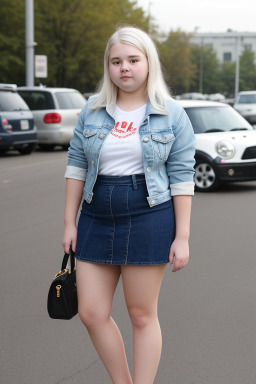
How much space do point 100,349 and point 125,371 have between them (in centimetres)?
16

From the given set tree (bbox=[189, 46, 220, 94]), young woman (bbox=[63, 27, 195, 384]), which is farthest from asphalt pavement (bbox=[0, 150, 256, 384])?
tree (bbox=[189, 46, 220, 94])

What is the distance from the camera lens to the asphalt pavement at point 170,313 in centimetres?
394

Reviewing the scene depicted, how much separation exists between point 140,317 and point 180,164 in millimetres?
664

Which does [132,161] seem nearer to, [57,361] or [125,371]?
[125,371]

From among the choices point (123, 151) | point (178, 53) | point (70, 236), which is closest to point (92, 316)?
point (70, 236)

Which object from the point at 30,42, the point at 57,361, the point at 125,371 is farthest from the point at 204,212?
the point at 30,42

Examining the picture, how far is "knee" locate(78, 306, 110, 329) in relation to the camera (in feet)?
10.3

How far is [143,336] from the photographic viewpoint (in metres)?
3.22

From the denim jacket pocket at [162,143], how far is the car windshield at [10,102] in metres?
15.8

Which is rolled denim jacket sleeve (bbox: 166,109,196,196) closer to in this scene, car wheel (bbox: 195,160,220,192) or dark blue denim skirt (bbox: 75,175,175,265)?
dark blue denim skirt (bbox: 75,175,175,265)

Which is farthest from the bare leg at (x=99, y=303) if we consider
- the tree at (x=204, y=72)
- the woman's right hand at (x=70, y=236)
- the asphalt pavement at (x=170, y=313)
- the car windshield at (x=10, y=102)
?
the tree at (x=204, y=72)

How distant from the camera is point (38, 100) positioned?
67.9 ft

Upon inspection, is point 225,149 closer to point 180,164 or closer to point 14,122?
point 14,122

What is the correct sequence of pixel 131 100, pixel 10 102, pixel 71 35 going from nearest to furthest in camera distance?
pixel 131 100 → pixel 10 102 → pixel 71 35
